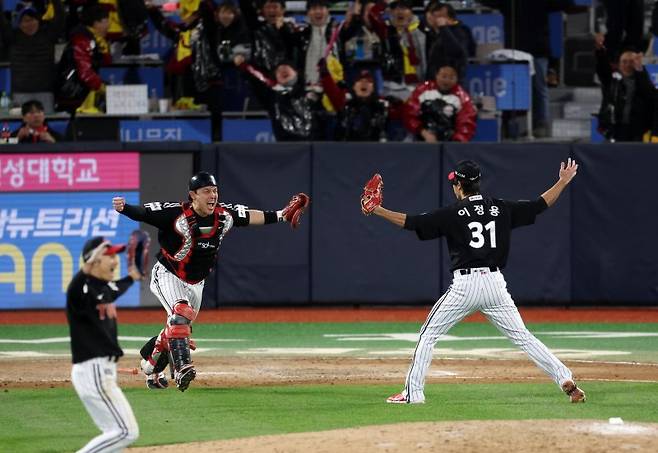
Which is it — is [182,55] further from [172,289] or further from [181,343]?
[181,343]

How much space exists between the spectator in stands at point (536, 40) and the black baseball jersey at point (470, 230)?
10205mm

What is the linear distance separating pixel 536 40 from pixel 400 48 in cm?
238

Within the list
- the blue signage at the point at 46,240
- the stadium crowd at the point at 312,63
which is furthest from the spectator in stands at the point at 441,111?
the blue signage at the point at 46,240

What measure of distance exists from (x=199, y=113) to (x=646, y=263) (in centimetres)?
687

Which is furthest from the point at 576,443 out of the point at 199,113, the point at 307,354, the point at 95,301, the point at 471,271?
the point at 199,113

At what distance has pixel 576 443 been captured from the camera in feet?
30.1

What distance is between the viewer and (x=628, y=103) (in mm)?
19594

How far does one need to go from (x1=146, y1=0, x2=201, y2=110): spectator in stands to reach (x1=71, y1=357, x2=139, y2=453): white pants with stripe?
12.7 meters

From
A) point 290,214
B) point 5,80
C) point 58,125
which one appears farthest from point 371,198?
point 5,80

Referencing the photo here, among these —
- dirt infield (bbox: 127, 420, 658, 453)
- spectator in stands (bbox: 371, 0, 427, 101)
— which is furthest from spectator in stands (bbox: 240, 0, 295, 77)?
dirt infield (bbox: 127, 420, 658, 453)

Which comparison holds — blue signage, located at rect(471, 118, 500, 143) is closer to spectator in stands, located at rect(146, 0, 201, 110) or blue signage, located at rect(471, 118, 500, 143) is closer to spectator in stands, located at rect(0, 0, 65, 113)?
spectator in stands, located at rect(146, 0, 201, 110)

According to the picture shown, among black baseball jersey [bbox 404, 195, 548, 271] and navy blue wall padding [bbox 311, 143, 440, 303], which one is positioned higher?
black baseball jersey [bbox 404, 195, 548, 271]

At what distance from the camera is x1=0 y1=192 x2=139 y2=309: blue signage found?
19031 millimetres

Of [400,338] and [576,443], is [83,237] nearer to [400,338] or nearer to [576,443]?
[400,338]
